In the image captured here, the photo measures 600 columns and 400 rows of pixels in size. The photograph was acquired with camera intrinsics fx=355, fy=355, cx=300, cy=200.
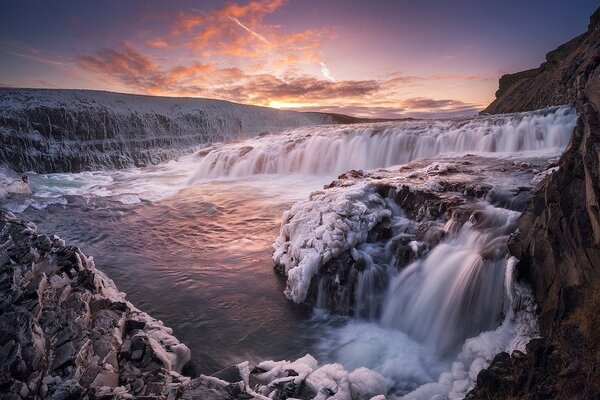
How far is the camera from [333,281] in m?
6.49

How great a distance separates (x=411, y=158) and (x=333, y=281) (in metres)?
12.1

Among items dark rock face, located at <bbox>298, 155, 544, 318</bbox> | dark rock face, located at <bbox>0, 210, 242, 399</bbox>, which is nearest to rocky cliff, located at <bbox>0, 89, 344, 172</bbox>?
dark rock face, located at <bbox>0, 210, 242, 399</bbox>

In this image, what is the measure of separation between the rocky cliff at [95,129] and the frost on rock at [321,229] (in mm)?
26279

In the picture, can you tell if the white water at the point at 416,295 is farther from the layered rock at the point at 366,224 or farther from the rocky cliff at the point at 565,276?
the rocky cliff at the point at 565,276

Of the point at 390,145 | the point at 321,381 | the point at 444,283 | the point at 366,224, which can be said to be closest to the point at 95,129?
the point at 390,145

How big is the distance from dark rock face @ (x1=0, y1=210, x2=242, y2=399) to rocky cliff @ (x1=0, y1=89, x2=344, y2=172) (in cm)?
2562

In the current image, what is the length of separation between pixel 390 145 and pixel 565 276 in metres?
14.7

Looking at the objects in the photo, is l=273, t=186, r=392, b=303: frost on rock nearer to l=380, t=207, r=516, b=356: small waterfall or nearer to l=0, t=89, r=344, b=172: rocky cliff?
l=380, t=207, r=516, b=356: small waterfall

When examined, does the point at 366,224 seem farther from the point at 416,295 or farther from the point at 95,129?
the point at 95,129

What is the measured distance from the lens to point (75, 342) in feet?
13.9

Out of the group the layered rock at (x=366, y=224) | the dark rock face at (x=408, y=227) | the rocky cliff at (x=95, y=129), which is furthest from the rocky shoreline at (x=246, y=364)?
the rocky cliff at (x=95, y=129)

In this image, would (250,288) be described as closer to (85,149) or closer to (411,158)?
(411,158)

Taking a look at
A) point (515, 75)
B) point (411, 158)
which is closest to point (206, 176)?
point (411, 158)

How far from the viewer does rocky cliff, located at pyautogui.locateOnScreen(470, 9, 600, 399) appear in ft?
9.30
